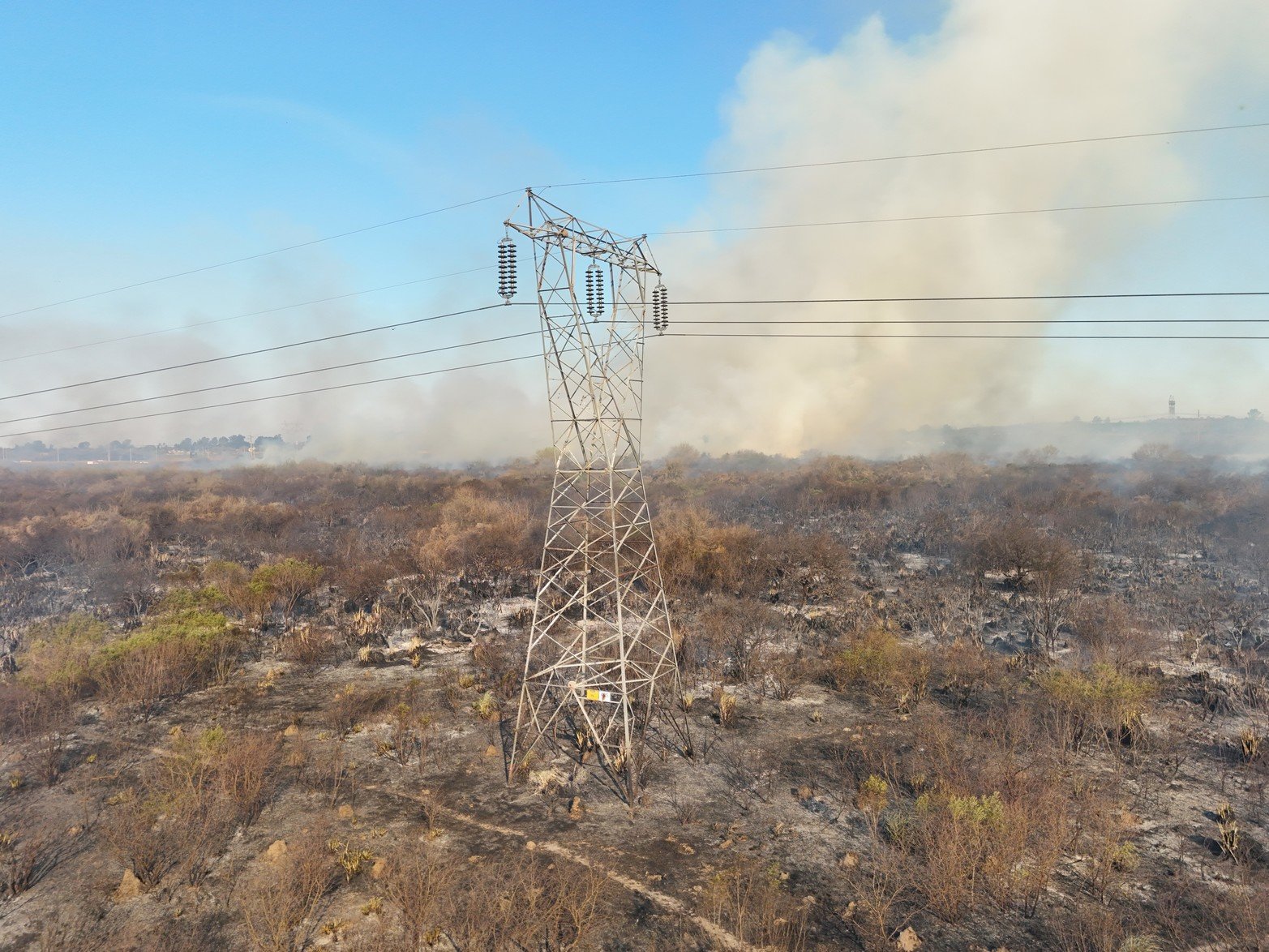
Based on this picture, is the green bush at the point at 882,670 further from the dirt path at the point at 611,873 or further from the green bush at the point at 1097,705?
the dirt path at the point at 611,873

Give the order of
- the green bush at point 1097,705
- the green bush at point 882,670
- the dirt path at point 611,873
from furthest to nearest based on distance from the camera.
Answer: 1. the green bush at point 882,670
2. the green bush at point 1097,705
3. the dirt path at point 611,873

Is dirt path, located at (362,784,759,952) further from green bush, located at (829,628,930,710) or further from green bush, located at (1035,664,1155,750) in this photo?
green bush, located at (829,628,930,710)

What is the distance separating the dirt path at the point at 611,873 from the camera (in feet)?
29.4

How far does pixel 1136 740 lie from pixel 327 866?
1526 cm

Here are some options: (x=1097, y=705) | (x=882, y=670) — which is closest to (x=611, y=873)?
(x=882, y=670)

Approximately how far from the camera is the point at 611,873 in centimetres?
1033

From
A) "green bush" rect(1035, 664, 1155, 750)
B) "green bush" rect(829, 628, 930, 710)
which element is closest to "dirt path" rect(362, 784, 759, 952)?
"green bush" rect(1035, 664, 1155, 750)

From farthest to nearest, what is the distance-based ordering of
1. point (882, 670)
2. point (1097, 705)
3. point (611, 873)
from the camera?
point (882, 670), point (1097, 705), point (611, 873)

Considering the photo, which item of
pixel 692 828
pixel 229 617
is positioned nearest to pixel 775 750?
pixel 692 828

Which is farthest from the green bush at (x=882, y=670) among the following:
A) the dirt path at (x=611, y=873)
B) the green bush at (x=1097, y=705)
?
the dirt path at (x=611, y=873)

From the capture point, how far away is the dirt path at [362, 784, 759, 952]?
8.97 m

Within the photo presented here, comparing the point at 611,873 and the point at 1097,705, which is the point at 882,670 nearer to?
the point at 1097,705

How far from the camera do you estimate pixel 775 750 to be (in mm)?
14641

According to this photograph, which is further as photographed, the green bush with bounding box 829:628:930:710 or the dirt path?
the green bush with bounding box 829:628:930:710
